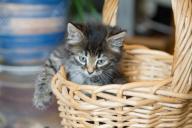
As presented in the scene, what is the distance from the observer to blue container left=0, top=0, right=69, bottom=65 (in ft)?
4.75

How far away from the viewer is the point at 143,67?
1.27 m

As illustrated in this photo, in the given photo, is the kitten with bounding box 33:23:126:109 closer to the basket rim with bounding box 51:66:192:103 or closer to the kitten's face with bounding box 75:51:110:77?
the kitten's face with bounding box 75:51:110:77

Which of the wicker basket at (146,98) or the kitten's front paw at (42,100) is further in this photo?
the kitten's front paw at (42,100)

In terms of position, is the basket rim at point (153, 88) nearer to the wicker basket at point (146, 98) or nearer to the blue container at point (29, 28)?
the wicker basket at point (146, 98)

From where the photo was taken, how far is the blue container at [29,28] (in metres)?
1.45

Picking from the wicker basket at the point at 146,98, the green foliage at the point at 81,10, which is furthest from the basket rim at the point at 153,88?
the green foliage at the point at 81,10

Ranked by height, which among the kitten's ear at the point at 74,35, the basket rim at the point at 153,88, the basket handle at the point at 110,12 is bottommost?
the basket rim at the point at 153,88

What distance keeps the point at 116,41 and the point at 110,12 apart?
12 cm

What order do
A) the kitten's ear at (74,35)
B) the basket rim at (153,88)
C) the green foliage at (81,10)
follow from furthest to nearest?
the green foliage at (81,10), the kitten's ear at (74,35), the basket rim at (153,88)

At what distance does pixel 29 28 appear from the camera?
4.80ft

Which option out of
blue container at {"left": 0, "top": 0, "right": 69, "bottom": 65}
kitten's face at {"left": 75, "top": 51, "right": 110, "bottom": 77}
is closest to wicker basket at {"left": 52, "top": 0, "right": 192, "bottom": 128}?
kitten's face at {"left": 75, "top": 51, "right": 110, "bottom": 77}

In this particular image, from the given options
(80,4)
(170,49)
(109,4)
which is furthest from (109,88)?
(170,49)

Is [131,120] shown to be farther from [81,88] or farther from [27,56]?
[27,56]

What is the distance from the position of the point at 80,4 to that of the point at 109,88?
950 millimetres
